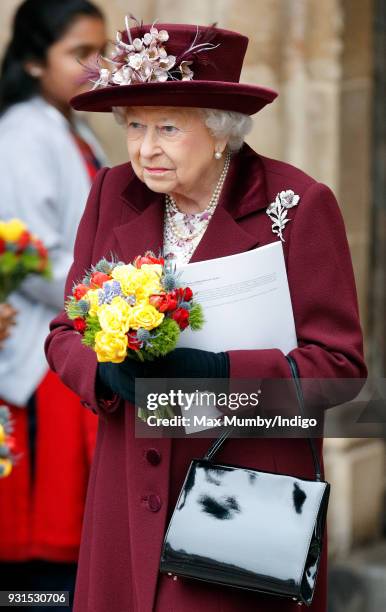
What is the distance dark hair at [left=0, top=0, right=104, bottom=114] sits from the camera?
397 cm

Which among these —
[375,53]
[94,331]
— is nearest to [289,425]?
[94,331]

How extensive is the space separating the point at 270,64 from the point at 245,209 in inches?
87.3

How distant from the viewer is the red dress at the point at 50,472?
3.76 metres

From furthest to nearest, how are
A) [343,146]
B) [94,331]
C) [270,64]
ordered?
1. [343,146]
2. [270,64]
3. [94,331]

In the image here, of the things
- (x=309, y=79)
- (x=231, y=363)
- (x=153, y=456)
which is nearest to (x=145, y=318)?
(x=231, y=363)

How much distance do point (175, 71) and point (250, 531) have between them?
100cm

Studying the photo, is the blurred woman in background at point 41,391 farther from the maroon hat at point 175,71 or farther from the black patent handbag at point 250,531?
the black patent handbag at point 250,531

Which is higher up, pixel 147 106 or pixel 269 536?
pixel 147 106

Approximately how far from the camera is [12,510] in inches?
149

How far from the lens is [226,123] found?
256cm

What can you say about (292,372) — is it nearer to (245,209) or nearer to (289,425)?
(289,425)

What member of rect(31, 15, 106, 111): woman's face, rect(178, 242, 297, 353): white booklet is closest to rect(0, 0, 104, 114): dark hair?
rect(31, 15, 106, 111): woman's face

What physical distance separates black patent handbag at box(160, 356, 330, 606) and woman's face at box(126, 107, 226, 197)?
2.07ft
